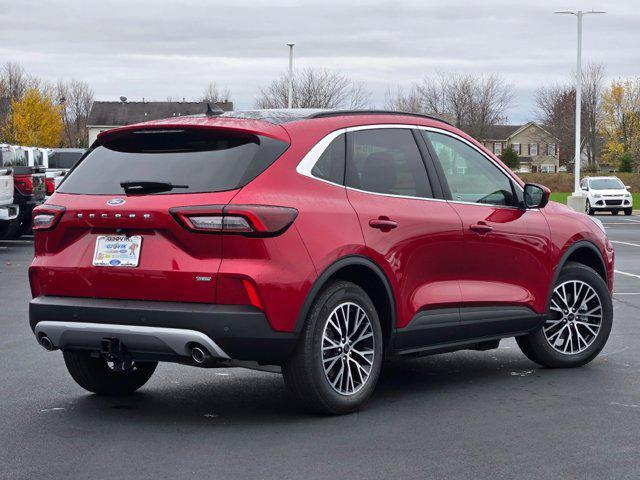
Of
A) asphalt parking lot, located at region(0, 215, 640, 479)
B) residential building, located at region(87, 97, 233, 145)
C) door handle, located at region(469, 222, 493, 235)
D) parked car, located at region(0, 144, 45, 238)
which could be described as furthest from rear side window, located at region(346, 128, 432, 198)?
residential building, located at region(87, 97, 233, 145)

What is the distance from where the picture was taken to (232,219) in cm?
632

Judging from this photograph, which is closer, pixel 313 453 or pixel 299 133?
pixel 313 453

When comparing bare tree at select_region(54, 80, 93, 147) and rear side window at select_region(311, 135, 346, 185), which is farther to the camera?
A: bare tree at select_region(54, 80, 93, 147)

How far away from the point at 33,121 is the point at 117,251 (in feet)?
310

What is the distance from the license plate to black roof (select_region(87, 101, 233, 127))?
126 m

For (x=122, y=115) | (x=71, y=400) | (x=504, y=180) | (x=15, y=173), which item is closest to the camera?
(x=71, y=400)

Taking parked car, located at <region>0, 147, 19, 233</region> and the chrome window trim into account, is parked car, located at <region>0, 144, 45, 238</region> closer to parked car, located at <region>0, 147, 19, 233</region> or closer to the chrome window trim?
parked car, located at <region>0, 147, 19, 233</region>

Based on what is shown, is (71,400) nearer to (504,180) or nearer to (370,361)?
(370,361)

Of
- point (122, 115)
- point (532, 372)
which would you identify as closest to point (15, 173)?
point (532, 372)

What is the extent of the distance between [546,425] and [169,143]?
2576mm

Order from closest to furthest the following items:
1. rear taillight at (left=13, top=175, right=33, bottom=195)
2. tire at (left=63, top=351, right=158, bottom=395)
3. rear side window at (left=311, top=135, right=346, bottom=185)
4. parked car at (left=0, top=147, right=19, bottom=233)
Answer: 1. rear side window at (left=311, top=135, right=346, bottom=185)
2. tire at (left=63, top=351, right=158, bottom=395)
3. parked car at (left=0, top=147, right=19, bottom=233)
4. rear taillight at (left=13, top=175, right=33, bottom=195)

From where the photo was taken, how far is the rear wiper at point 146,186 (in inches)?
258

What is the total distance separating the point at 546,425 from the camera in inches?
264

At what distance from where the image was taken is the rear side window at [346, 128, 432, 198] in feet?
23.6
